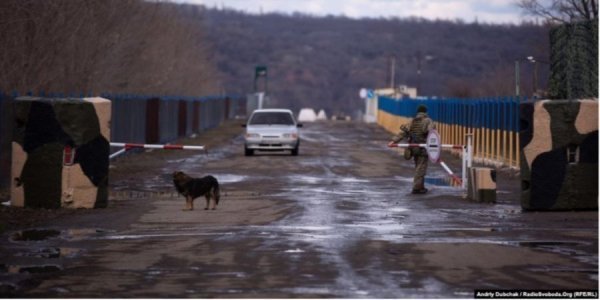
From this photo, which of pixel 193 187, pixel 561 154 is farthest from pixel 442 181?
pixel 193 187

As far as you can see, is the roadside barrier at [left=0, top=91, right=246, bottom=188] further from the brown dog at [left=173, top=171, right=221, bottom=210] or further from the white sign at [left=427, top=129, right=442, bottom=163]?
the white sign at [left=427, top=129, right=442, bottom=163]

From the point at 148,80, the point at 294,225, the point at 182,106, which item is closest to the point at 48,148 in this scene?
the point at 294,225

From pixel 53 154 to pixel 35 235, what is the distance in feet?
13.6

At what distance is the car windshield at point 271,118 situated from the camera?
145 ft

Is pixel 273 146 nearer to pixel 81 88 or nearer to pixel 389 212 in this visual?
pixel 81 88

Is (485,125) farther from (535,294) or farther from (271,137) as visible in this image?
(535,294)

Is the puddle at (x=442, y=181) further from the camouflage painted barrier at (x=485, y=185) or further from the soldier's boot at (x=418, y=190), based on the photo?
the camouflage painted barrier at (x=485, y=185)

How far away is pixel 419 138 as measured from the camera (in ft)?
86.3

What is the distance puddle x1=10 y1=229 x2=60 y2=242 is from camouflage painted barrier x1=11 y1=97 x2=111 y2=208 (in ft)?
11.0

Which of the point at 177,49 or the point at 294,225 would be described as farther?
the point at 177,49

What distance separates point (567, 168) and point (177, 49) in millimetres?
69875

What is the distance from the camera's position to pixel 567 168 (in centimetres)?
2039

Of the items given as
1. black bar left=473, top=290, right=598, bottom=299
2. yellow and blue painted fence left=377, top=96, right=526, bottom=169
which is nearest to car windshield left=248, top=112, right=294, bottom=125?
yellow and blue painted fence left=377, top=96, right=526, bottom=169

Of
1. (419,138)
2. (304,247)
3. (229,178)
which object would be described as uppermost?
(419,138)
